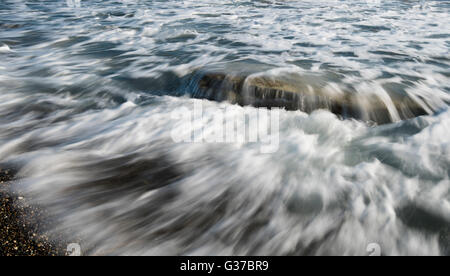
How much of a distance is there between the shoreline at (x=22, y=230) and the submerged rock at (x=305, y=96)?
2.22 metres

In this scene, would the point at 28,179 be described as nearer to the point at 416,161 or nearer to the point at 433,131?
the point at 416,161

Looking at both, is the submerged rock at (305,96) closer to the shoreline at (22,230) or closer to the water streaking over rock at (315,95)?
the water streaking over rock at (315,95)

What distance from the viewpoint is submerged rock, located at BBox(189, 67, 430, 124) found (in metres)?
3.17

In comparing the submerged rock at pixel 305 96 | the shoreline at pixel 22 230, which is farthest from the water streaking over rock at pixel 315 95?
the shoreline at pixel 22 230

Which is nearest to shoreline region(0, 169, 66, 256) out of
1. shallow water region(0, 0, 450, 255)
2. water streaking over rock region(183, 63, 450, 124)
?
shallow water region(0, 0, 450, 255)

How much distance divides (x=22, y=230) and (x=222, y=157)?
1551 mm

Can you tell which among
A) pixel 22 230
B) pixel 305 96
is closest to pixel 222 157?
pixel 305 96

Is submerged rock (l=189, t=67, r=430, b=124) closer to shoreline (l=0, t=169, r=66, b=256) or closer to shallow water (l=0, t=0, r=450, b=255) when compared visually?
shallow water (l=0, t=0, r=450, b=255)

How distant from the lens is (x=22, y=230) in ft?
5.55

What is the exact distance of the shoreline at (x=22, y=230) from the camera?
158 centimetres

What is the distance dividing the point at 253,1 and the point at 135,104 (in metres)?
10.4

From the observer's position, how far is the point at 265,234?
1.87m

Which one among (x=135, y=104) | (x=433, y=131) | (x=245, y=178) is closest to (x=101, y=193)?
(x=245, y=178)
